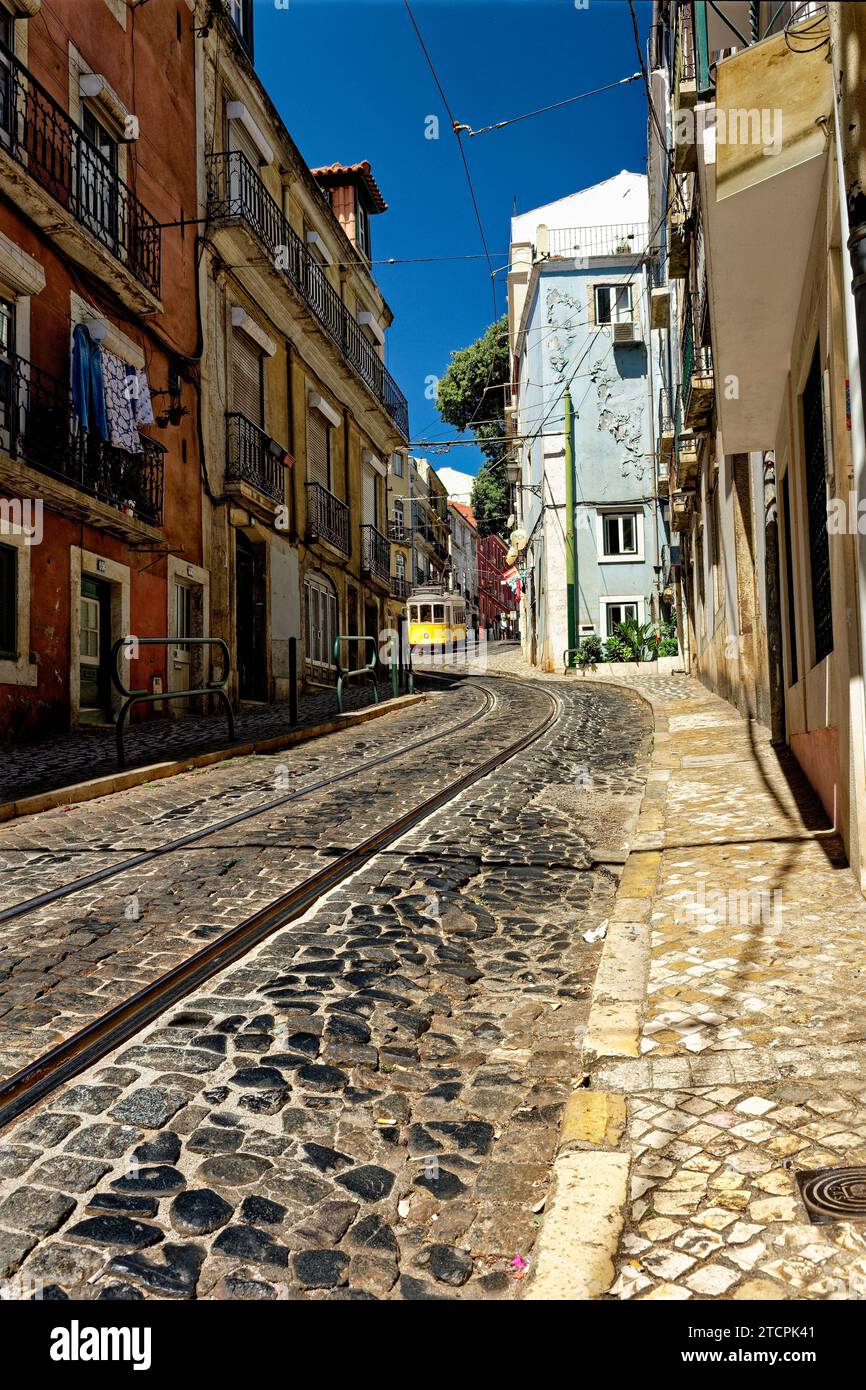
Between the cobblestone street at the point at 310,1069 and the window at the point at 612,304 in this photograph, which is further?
the window at the point at 612,304

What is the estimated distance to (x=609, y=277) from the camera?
3134 cm

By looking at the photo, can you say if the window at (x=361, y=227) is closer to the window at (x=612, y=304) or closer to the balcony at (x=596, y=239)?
the balcony at (x=596, y=239)

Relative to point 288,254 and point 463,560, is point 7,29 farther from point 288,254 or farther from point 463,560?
point 463,560

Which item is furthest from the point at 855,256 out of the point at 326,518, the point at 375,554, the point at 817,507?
the point at 375,554

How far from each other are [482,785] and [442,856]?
2.80 m

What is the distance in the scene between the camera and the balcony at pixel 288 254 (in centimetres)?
1822

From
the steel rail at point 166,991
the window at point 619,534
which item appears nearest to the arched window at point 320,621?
the window at point 619,534

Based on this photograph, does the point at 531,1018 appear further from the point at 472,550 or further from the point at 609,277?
the point at 472,550

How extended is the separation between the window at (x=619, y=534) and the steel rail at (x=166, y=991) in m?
24.7

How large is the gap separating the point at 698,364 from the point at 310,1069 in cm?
1352

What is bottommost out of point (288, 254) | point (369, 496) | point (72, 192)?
point (369, 496)

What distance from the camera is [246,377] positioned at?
63.8ft

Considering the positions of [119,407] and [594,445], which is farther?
[594,445]

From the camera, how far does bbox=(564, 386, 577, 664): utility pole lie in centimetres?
3002
